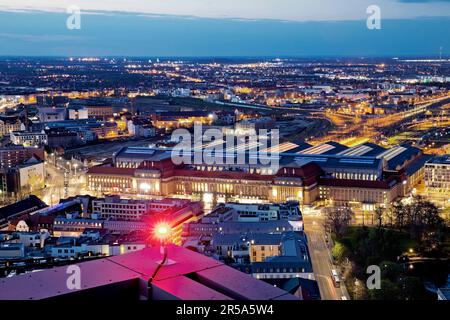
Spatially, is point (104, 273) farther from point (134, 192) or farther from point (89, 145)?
point (89, 145)

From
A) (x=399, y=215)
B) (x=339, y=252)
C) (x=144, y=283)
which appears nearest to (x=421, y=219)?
(x=399, y=215)

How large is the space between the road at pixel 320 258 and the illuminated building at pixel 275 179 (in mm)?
1853

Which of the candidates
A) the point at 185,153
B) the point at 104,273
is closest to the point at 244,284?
the point at 104,273

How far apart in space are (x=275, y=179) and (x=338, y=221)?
3769 millimetres

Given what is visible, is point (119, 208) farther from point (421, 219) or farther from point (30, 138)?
point (30, 138)

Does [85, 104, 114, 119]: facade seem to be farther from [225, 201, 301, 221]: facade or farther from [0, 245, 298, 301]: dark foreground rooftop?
[0, 245, 298, 301]: dark foreground rooftop

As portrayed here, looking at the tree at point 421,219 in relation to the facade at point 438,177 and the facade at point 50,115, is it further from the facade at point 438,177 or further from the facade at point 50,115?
the facade at point 50,115

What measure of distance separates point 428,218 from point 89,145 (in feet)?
54.1

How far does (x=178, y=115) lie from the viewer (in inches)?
1192

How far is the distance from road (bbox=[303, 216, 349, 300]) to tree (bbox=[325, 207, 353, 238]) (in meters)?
0.18

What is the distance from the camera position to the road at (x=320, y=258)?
7918mm

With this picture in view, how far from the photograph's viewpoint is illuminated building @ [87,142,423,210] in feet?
48.0

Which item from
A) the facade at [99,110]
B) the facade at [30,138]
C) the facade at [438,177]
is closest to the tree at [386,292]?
the facade at [438,177]

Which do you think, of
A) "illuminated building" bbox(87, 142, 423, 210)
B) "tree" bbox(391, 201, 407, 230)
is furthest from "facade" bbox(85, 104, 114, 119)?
"tree" bbox(391, 201, 407, 230)
